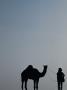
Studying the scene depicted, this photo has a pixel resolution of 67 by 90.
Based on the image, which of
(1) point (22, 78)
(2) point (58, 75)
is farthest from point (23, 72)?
(2) point (58, 75)

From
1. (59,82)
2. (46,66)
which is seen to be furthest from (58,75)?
(46,66)

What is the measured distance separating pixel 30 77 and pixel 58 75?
6.00 metres

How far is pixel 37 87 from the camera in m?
51.2

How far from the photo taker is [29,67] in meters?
52.6

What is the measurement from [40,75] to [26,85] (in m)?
2.86

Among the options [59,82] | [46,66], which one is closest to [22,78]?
[46,66]

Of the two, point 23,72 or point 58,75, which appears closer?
point 58,75

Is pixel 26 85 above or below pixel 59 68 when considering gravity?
below

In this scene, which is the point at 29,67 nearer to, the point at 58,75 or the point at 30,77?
the point at 30,77

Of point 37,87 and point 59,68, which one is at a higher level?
point 59,68

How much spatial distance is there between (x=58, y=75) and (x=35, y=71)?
5033 millimetres

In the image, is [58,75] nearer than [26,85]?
Yes

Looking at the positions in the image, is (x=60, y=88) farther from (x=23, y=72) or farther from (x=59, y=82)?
(x=23, y=72)

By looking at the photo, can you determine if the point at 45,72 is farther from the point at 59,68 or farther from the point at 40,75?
the point at 59,68
